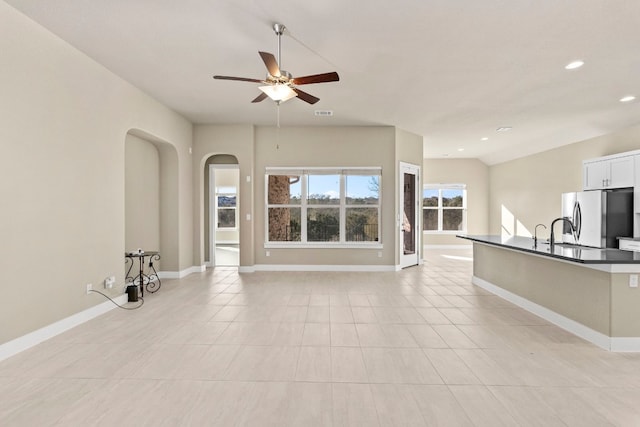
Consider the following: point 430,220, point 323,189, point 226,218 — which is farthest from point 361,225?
point 226,218

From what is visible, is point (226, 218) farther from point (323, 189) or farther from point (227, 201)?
point (323, 189)

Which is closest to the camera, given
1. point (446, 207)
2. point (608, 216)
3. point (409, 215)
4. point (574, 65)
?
point (574, 65)

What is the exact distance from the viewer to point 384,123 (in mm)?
6500

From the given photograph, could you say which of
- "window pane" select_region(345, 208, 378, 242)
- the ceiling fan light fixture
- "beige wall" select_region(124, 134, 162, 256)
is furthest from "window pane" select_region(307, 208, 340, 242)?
the ceiling fan light fixture

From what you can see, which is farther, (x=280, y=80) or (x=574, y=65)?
(x=574, y=65)

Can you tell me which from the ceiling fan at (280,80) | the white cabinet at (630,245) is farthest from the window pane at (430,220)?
the ceiling fan at (280,80)

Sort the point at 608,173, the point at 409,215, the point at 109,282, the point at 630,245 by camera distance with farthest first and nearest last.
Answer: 1. the point at 409,215
2. the point at 608,173
3. the point at 630,245
4. the point at 109,282

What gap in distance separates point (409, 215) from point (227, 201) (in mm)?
6067

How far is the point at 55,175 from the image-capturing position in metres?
3.25

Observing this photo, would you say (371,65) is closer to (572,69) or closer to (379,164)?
(572,69)

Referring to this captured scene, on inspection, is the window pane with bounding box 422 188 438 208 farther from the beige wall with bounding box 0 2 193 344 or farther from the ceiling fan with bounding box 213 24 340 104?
the beige wall with bounding box 0 2 193 344

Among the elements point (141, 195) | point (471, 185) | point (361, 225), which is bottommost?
point (361, 225)

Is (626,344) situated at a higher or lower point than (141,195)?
lower

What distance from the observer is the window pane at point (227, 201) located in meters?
10.5
